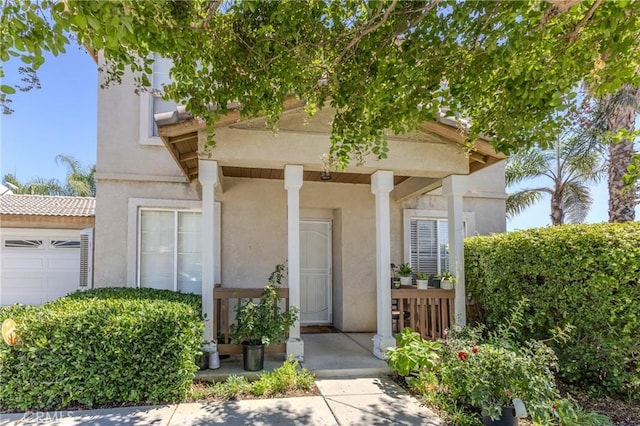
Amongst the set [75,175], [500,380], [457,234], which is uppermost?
[75,175]

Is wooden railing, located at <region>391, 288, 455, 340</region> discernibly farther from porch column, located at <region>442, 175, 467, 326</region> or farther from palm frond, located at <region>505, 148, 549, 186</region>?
palm frond, located at <region>505, 148, 549, 186</region>

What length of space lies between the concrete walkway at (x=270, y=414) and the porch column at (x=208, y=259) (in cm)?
125

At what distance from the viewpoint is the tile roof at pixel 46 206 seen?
9.67m

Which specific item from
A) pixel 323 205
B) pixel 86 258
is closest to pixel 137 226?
pixel 86 258

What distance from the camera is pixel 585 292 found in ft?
16.4

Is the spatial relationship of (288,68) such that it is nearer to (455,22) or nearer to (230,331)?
(455,22)

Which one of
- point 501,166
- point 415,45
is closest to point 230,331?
point 415,45

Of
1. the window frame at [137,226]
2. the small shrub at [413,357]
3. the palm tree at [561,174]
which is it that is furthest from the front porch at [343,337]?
the palm tree at [561,174]

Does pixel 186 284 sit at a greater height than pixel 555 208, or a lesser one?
lesser

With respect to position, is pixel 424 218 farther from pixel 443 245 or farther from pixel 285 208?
pixel 285 208

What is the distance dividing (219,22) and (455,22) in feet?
9.37

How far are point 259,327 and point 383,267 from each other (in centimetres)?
239

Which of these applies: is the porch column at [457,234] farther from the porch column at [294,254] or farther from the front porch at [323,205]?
the porch column at [294,254]

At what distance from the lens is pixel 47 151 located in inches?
849
